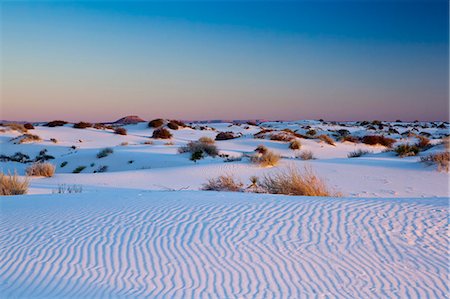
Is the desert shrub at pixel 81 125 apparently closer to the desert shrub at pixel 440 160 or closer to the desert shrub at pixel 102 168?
the desert shrub at pixel 102 168

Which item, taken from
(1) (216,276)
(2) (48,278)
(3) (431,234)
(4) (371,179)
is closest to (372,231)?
(3) (431,234)

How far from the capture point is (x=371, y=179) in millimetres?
10945

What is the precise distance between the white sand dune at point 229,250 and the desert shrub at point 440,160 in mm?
6485

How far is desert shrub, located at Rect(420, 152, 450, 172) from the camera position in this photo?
11538mm

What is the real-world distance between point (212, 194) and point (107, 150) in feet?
43.6

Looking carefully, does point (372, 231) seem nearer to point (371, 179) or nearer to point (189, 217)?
point (189, 217)

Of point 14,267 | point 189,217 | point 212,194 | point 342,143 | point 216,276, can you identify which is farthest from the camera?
point 342,143

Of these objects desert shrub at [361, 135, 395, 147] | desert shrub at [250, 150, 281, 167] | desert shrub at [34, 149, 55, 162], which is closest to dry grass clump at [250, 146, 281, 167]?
desert shrub at [250, 150, 281, 167]

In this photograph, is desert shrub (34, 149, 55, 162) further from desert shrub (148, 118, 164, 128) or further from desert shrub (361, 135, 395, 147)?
desert shrub (361, 135, 395, 147)

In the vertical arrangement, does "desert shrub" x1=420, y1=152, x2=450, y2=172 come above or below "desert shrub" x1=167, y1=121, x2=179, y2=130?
below

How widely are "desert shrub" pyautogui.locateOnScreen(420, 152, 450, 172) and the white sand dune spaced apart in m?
6.49

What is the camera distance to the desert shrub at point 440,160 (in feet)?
37.9

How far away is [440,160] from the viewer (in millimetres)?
11906

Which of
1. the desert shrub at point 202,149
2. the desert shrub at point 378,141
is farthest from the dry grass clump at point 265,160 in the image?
the desert shrub at point 378,141
